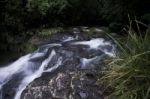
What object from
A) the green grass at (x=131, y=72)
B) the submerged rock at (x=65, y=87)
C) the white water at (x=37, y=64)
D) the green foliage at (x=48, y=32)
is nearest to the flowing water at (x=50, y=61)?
the white water at (x=37, y=64)

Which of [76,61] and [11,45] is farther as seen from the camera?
[11,45]

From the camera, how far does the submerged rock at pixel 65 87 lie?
6.00m

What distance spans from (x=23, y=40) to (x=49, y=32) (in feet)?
3.63

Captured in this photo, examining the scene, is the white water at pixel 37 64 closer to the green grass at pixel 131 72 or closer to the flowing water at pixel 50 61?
the flowing water at pixel 50 61

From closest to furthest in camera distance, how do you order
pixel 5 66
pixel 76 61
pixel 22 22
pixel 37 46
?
1. pixel 76 61
2. pixel 5 66
3. pixel 37 46
4. pixel 22 22

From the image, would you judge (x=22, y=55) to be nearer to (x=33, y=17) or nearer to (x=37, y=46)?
(x=37, y=46)

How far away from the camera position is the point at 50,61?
25.7 feet

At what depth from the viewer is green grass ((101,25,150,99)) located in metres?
5.25

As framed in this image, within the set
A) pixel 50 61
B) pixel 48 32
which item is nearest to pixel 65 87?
pixel 50 61

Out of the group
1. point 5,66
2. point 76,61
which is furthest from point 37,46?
point 76,61

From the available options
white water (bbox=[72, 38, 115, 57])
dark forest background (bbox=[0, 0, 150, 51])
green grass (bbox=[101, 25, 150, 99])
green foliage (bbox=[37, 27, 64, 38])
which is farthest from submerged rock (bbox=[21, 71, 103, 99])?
green foliage (bbox=[37, 27, 64, 38])

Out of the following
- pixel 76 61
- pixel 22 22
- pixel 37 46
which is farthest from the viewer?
pixel 22 22

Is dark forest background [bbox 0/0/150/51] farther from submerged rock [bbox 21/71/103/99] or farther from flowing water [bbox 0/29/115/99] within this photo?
submerged rock [bbox 21/71/103/99]

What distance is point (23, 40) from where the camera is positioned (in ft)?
32.2
